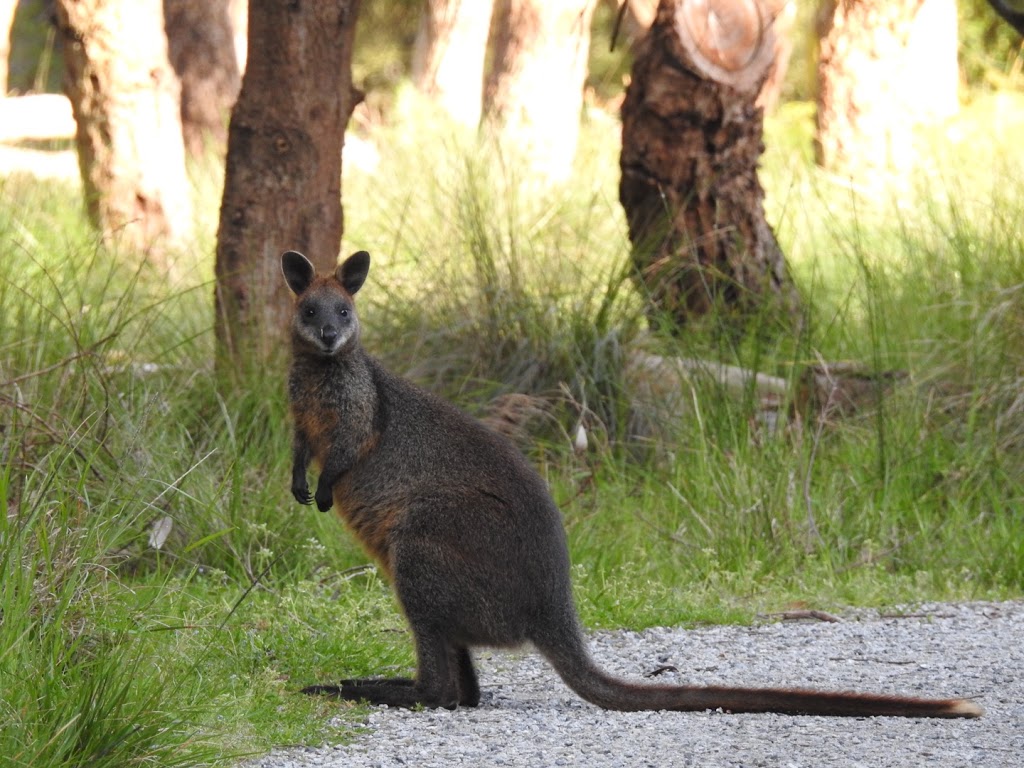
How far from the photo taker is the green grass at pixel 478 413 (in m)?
3.94

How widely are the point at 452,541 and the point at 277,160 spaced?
3.44m

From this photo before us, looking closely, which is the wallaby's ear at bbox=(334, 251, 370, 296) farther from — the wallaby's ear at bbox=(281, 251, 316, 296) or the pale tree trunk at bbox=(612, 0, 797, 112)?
the pale tree trunk at bbox=(612, 0, 797, 112)

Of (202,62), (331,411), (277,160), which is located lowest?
(331,411)

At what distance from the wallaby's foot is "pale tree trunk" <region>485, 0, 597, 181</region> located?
11.0 m

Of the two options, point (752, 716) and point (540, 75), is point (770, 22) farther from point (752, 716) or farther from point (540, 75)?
point (540, 75)

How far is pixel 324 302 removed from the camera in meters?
4.95

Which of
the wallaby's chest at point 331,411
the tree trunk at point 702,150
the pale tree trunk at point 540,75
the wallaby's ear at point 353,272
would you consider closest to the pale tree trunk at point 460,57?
the pale tree trunk at point 540,75

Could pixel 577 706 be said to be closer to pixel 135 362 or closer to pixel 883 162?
pixel 135 362

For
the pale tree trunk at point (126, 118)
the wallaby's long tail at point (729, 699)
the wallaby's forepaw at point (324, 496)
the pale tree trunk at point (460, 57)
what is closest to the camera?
the wallaby's long tail at point (729, 699)

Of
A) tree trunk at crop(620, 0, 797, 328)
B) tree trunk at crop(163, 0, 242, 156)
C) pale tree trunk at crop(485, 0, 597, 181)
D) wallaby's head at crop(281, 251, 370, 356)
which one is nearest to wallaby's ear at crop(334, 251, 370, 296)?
wallaby's head at crop(281, 251, 370, 356)

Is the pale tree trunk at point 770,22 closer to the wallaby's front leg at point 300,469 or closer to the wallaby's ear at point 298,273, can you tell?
the wallaby's ear at point 298,273

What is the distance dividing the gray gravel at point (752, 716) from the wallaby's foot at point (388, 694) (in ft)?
0.18

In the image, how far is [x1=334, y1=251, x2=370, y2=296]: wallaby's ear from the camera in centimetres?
514

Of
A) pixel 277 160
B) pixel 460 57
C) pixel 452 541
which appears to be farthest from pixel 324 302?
pixel 460 57
